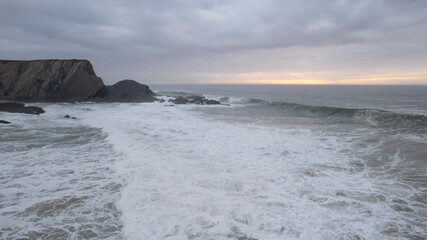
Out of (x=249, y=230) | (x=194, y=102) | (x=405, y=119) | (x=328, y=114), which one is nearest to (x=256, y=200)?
(x=249, y=230)

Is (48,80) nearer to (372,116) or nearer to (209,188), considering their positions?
(209,188)

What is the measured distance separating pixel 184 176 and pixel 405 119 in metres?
16.2

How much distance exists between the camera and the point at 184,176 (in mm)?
5898

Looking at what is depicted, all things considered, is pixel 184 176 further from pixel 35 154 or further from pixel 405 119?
pixel 405 119

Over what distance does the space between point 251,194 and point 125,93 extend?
31700 millimetres

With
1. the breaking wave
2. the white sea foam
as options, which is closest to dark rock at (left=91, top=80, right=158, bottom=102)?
the breaking wave

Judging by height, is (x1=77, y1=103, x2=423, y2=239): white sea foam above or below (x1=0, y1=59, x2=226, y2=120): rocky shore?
below

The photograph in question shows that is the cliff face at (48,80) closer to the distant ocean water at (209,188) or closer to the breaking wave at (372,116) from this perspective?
Result: the distant ocean water at (209,188)

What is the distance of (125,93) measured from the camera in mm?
33156

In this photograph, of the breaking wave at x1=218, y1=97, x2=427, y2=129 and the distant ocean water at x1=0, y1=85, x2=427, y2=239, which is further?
the breaking wave at x1=218, y1=97, x2=427, y2=129

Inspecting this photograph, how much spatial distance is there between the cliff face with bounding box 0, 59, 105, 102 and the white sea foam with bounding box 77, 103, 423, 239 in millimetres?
25787

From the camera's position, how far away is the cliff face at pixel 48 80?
29.1 m

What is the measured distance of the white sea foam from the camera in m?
3.78

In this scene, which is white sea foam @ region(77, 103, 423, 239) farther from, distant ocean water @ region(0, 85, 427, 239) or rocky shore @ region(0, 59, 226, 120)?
rocky shore @ region(0, 59, 226, 120)
